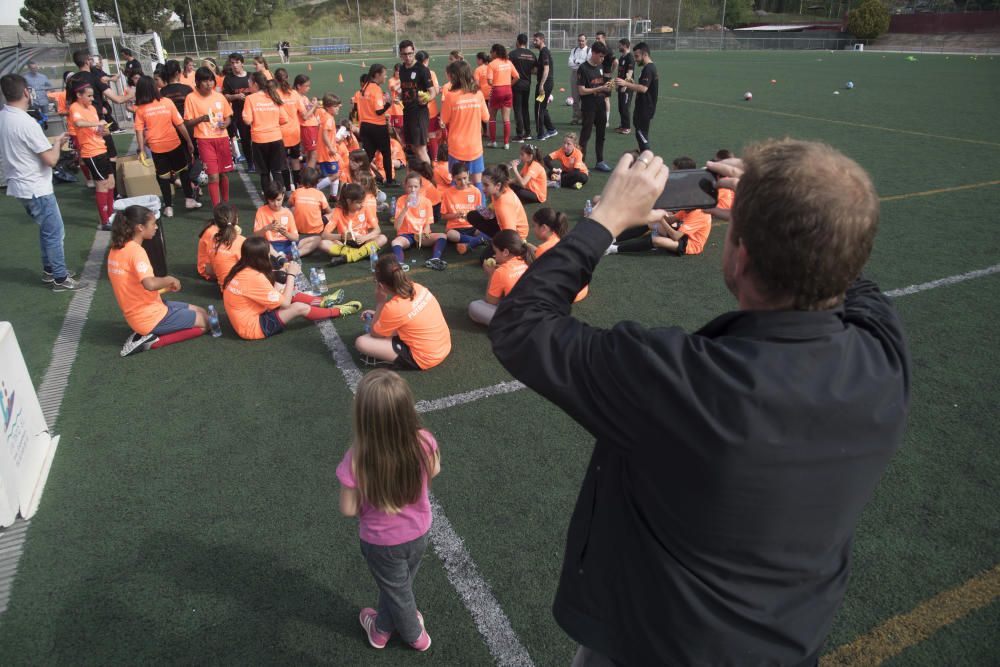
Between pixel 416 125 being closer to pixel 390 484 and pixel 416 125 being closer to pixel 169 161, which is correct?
pixel 169 161

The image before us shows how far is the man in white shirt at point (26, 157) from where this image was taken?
653cm

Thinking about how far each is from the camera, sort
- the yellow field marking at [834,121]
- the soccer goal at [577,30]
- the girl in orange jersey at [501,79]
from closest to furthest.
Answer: the girl in orange jersey at [501,79], the yellow field marking at [834,121], the soccer goal at [577,30]

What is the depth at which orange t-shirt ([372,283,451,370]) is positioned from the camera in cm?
525

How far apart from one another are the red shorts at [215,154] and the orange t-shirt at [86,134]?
4.91ft

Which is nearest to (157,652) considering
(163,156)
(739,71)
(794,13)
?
(163,156)

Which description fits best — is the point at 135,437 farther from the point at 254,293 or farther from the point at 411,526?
the point at 411,526

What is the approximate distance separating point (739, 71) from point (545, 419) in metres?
→ 31.1

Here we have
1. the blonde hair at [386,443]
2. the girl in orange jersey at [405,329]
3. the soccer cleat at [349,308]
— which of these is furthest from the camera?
→ the soccer cleat at [349,308]

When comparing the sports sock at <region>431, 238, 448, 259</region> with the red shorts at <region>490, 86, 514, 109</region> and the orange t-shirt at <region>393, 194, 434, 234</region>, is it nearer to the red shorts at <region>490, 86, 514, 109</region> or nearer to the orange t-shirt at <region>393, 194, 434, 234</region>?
the orange t-shirt at <region>393, 194, 434, 234</region>

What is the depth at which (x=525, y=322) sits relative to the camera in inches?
53.7

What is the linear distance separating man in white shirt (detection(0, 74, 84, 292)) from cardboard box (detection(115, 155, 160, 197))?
9.90ft

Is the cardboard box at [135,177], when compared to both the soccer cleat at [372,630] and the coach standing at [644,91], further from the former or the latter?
the soccer cleat at [372,630]

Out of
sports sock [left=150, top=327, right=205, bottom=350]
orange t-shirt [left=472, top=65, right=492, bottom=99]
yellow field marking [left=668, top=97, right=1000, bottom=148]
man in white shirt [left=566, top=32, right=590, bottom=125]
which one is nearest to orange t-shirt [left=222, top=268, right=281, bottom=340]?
sports sock [left=150, top=327, right=205, bottom=350]

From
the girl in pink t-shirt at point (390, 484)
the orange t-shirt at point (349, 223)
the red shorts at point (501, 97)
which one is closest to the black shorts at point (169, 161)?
the orange t-shirt at point (349, 223)
